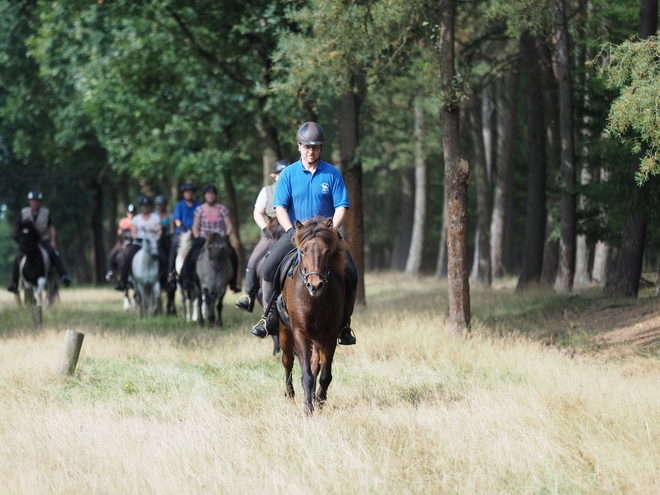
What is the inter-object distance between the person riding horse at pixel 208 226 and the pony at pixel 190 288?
23 cm

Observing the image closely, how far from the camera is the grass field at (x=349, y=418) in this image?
6.69m

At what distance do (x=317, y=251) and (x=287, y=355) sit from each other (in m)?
2.00

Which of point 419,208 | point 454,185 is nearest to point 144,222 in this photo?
point 454,185

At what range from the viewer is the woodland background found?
49.2ft

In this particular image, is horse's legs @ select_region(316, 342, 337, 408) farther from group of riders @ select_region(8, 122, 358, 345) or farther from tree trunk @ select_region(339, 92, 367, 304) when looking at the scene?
tree trunk @ select_region(339, 92, 367, 304)

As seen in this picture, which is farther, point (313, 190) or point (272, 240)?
point (272, 240)

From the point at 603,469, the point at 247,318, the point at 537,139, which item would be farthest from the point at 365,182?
the point at 603,469

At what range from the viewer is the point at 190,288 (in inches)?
778

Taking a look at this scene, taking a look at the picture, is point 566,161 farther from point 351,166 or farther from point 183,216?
point 183,216

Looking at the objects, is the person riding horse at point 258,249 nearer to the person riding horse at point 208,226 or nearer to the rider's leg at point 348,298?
the rider's leg at point 348,298

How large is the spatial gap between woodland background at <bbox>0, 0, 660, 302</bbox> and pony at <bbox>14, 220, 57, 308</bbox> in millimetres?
6391

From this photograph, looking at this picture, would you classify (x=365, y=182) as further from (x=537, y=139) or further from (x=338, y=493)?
(x=338, y=493)

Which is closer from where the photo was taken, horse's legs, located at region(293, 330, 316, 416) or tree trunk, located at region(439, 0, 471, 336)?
horse's legs, located at region(293, 330, 316, 416)

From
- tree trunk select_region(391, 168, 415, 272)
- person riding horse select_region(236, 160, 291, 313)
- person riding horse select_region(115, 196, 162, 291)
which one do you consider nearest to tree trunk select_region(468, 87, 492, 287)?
tree trunk select_region(391, 168, 415, 272)
